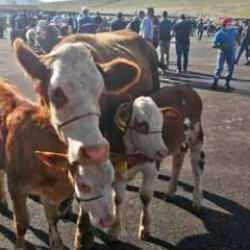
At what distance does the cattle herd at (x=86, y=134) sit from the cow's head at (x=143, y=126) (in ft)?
0.03

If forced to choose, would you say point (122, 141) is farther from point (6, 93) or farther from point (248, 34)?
point (248, 34)

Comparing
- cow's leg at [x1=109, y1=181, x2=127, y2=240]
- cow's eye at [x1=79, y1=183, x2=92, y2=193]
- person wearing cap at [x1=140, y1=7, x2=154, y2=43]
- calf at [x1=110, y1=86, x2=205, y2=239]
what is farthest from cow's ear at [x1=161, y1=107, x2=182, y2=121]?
person wearing cap at [x1=140, y1=7, x2=154, y2=43]

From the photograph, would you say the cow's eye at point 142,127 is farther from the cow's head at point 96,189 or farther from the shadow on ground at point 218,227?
the cow's head at point 96,189

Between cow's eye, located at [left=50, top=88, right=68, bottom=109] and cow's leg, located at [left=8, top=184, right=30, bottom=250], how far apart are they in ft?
4.49

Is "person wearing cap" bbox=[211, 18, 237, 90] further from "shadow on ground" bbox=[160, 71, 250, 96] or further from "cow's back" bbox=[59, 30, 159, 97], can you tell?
"cow's back" bbox=[59, 30, 159, 97]

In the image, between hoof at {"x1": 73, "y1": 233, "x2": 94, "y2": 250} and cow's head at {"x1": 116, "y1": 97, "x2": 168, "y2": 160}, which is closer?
cow's head at {"x1": 116, "y1": 97, "x2": 168, "y2": 160}

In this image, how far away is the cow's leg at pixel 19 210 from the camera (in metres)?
4.79

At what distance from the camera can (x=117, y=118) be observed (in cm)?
→ 539

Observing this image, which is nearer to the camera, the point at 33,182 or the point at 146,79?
the point at 33,182

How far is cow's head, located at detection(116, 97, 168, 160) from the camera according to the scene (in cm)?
520

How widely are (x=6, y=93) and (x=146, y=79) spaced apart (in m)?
2.74

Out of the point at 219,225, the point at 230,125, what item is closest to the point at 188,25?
the point at 230,125

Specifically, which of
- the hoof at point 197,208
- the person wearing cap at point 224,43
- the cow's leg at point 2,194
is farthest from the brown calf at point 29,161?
the person wearing cap at point 224,43

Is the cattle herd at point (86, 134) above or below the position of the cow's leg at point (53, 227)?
above
